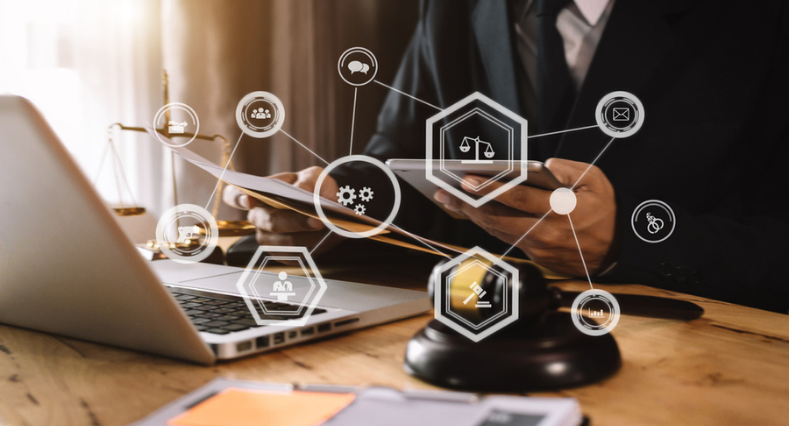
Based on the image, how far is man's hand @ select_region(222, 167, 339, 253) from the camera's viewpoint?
0.85 m

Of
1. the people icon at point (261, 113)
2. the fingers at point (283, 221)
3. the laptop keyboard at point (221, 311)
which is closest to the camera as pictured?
the laptop keyboard at point (221, 311)

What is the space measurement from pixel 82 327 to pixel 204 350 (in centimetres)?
13

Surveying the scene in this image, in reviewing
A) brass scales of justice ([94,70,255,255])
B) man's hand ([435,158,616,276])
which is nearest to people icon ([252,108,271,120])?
brass scales of justice ([94,70,255,255])

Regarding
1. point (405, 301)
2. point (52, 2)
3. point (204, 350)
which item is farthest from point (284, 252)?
Result: point (52, 2)

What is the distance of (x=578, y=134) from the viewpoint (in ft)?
3.47

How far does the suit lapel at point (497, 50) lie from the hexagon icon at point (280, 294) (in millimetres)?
596

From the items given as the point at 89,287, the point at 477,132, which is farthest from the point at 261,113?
the point at 89,287

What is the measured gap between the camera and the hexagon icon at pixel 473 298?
13.1 inches

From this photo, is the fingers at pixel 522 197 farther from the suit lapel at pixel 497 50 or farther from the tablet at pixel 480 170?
the suit lapel at pixel 497 50

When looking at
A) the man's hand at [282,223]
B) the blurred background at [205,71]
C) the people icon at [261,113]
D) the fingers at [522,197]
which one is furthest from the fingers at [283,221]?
the people icon at [261,113]

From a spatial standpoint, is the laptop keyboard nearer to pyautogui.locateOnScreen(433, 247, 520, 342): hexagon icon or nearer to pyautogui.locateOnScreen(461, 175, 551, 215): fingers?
pyautogui.locateOnScreen(433, 247, 520, 342): hexagon icon

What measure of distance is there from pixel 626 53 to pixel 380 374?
34.6 inches

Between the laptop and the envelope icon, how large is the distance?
71 cm

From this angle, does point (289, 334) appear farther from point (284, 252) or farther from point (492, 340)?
point (284, 252)
